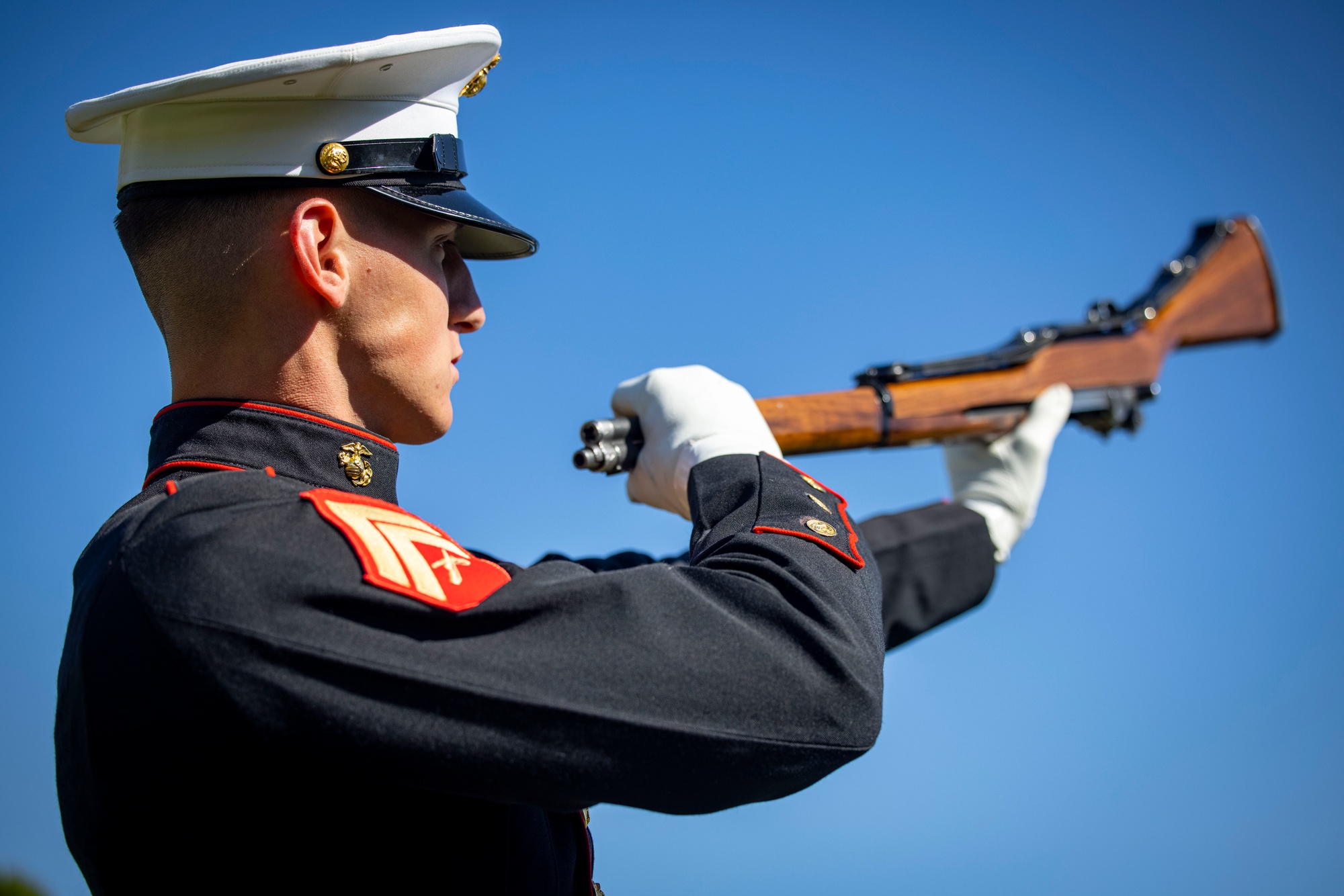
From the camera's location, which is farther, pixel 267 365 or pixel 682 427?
pixel 682 427

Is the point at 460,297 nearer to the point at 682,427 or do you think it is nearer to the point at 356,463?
the point at 356,463

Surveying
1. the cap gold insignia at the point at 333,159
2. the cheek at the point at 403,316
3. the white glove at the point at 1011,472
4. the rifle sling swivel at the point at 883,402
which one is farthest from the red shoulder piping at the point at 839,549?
the white glove at the point at 1011,472

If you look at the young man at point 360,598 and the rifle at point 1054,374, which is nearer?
the young man at point 360,598

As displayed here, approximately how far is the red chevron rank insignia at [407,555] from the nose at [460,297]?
72 centimetres

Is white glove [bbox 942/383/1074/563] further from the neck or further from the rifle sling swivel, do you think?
the neck

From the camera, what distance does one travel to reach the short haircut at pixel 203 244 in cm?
250

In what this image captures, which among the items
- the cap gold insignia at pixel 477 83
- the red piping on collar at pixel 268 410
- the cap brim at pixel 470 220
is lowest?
the red piping on collar at pixel 268 410

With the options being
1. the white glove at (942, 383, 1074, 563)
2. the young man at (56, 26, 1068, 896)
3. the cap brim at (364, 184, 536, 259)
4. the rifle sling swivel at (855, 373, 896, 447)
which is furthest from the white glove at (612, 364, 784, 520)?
the white glove at (942, 383, 1074, 563)

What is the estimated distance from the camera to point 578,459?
338 centimetres

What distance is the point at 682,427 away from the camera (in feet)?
10.2

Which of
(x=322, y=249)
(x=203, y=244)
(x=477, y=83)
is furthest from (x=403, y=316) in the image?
(x=477, y=83)

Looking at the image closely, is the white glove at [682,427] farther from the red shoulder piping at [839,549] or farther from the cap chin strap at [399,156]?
the cap chin strap at [399,156]

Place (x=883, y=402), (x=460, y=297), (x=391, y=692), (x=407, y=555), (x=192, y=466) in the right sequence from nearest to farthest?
(x=391, y=692) → (x=407, y=555) → (x=192, y=466) → (x=460, y=297) → (x=883, y=402)

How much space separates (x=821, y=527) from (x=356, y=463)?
108cm
